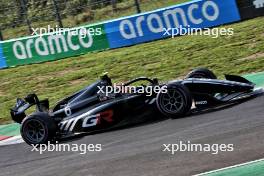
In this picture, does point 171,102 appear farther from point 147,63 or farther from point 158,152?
point 147,63

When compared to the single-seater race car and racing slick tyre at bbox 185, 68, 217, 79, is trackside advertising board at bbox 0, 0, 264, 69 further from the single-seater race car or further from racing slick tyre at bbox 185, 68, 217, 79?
the single-seater race car

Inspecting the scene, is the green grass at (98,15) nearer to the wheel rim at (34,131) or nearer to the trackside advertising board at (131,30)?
the trackside advertising board at (131,30)

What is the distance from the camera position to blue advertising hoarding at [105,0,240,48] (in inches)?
699

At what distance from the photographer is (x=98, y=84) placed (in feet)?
34.3

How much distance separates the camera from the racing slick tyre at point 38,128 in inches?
399

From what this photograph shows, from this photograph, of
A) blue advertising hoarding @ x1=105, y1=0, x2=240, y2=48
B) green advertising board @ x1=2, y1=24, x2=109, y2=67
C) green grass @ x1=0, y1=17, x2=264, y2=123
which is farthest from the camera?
green advertising board @ x1=2, y1=24, x2=109, y2=67

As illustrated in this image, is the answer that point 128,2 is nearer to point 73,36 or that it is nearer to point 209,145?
point 73,36

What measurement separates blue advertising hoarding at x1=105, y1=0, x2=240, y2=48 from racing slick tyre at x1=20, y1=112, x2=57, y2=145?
8.57 metres

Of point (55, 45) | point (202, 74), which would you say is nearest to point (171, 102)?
point (202, 74)

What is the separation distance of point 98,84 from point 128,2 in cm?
1179

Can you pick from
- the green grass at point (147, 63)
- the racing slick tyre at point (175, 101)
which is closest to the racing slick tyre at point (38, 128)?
the racing slick tyre at point (175, 101)

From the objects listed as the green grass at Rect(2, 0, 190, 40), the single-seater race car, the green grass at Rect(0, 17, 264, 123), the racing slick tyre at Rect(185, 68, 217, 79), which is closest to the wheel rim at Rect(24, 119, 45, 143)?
the single-seater race car

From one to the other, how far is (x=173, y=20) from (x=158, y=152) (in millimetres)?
10547

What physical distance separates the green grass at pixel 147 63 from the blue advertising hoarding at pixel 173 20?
35cm
